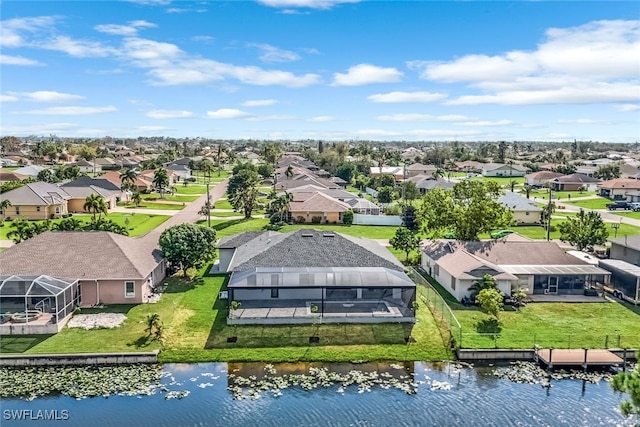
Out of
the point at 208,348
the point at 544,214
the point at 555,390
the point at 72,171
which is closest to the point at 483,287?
the point at 555,390

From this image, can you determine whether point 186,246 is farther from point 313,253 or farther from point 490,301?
point 490,301

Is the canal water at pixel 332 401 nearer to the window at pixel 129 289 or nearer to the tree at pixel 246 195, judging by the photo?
the window at pixel 129 289

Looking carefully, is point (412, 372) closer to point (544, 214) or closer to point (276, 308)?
point (276, 308)

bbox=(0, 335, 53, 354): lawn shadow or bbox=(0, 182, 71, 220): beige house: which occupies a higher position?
bbox=(0, 182, 71, 220): beige house

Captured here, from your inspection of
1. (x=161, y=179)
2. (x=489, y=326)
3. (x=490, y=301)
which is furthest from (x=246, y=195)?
(x=489, y=326)

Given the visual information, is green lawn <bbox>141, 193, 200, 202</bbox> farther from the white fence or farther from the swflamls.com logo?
the swflamls.com logo

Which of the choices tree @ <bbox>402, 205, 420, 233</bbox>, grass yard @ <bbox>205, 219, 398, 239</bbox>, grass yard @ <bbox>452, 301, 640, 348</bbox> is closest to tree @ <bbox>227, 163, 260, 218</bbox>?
grass yard @ <bbox>205, 219, 398, 239</bbox>
